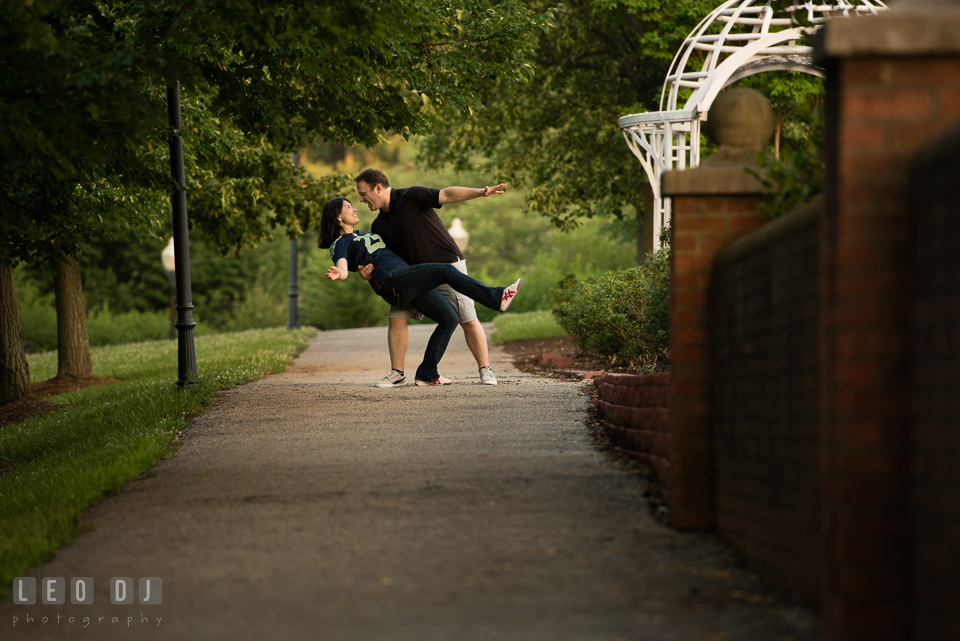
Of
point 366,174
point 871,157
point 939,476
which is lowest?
point 939,476

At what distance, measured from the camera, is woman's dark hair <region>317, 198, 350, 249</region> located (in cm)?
893

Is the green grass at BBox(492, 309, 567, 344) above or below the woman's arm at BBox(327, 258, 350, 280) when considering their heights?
below

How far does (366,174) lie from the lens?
879cm

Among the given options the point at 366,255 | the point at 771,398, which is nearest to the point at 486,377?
the point at 366,255

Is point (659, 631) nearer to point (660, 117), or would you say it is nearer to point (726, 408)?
point (726, 408)

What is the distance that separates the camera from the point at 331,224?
9000mm

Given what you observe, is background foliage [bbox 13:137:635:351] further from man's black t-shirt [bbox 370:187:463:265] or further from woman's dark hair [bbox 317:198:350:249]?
woman's dark hair [bbox 317:198:350:249]

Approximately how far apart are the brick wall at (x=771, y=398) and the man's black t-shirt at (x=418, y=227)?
15.1 ft

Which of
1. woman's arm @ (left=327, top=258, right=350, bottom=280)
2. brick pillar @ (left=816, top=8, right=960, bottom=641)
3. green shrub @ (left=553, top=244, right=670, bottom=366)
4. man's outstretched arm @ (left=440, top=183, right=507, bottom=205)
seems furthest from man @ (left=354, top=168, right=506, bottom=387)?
brick pillar @ (left=816, top=8, right=960, bottom=641)

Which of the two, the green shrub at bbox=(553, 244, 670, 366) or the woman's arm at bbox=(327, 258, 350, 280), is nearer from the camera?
the woman's arm at bbox=(327, 258, 350, 280)

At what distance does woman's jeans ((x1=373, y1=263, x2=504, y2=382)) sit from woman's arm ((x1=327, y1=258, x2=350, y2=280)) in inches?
14.9

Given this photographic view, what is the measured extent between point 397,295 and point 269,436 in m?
2.33

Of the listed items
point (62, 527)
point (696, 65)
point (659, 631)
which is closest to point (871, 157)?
point (659, 631)

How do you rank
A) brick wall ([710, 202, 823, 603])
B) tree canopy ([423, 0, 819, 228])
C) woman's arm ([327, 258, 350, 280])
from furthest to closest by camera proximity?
tree canopy ([423, 0, 819, 228])
woman's arm ([327, 258, 350, 280])
brick wall ([710, 202, 823, 603])
